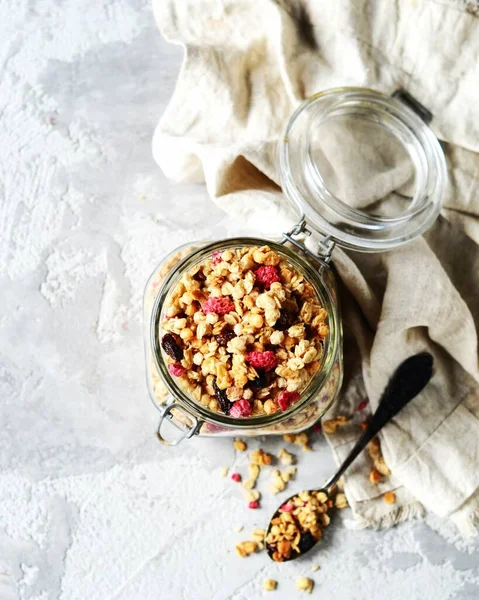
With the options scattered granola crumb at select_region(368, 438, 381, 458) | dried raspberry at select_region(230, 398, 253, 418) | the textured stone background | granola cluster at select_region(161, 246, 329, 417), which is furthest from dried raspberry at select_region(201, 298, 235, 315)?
scattered granola crumb at select_region(368, 438, 381, 458)

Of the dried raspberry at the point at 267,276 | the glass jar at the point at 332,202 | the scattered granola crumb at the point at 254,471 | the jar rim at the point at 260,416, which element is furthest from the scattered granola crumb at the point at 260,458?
the dried raspberry at the point at 267,276

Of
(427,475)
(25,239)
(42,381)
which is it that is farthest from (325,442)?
(25,239)

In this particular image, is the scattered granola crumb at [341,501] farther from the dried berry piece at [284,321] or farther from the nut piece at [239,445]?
the dried berry piece at [284,321]

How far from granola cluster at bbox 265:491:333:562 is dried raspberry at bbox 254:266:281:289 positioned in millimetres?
384

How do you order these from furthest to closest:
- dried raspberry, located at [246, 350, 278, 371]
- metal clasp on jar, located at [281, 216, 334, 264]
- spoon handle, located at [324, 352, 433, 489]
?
spoon handle, located at [324, 352, 433, 489]
metal clasp on jar, located at [281, 216, 334, 264]
dried raspberry, located at [246, 350, 278, 371]

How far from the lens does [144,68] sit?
1.10m

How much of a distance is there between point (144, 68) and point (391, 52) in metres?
0.40

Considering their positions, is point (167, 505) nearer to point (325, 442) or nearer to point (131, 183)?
point (325, 442)

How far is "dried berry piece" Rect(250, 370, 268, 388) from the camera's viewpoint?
31.1 inches

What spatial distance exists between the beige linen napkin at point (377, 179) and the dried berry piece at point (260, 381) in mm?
237

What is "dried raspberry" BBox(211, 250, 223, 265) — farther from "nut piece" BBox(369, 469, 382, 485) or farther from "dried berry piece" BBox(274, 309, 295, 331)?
"nut piece" BBox(369, 469, 382, 485)

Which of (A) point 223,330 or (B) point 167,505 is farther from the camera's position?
(B) point 167,505

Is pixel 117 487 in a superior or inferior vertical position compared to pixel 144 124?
inferior

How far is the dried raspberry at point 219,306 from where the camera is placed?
0.79m
